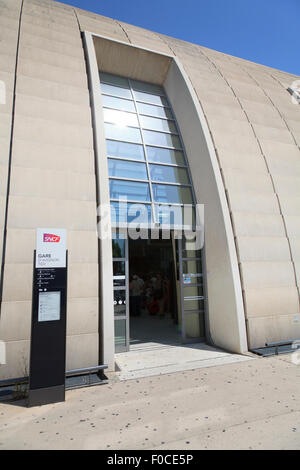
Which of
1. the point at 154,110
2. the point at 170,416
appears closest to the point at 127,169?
the point at 154,110

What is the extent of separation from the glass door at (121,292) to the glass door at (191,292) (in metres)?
1.88

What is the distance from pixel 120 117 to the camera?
30.4 feet

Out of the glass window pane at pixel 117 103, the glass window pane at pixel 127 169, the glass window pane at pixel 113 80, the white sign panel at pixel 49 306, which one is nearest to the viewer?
the white sign panel at pixel 49 306

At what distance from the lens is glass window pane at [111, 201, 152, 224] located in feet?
25.3

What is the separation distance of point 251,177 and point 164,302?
7.43 meters

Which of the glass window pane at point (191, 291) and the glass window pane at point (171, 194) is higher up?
the glass window pane at point (171, 194)

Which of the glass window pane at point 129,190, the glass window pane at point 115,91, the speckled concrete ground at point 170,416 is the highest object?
the glass window pane at point 115,91

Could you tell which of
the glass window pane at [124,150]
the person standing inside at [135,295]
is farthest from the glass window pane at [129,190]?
the person standing inside at [135,295]

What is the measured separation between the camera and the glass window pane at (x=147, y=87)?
34.9 ft

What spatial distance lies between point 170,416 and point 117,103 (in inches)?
377

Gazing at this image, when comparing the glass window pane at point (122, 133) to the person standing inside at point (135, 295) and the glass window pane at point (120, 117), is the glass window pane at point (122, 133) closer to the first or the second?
the glass window pane at point (120, 117)

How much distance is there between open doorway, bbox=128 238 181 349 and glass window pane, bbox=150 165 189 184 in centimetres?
271

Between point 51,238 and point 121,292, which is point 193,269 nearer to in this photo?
point 121,292

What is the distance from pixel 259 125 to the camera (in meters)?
9.81
